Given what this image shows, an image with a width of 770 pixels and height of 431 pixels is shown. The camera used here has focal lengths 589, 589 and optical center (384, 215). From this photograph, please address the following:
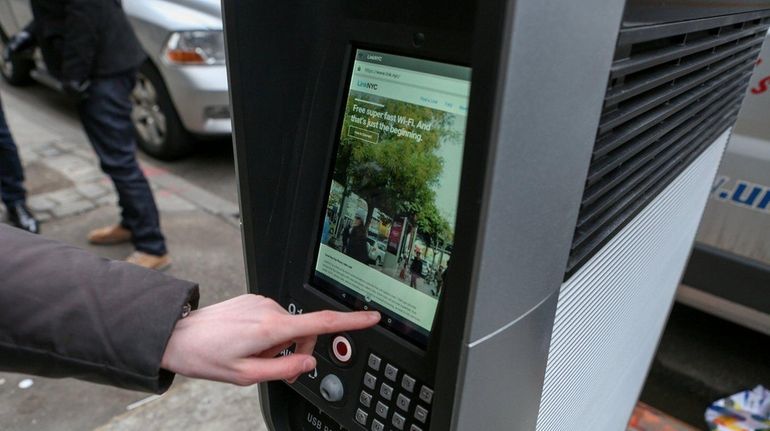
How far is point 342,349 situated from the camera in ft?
3.51

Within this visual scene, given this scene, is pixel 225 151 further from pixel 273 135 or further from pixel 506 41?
pixel 506 41

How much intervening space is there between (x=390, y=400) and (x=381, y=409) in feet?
0.09

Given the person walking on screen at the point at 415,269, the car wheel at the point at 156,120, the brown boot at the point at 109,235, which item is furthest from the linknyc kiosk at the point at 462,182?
the car wheel at the point at 156,120

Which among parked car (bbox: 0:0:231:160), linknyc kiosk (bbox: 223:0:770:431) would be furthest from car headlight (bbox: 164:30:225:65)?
linknyc kiosk (bbox: 223:0:770:431)

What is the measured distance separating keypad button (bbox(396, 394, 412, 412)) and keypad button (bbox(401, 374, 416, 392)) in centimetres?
2

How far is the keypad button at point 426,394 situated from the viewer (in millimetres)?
936

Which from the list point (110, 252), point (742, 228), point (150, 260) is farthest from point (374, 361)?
point (110, 252)

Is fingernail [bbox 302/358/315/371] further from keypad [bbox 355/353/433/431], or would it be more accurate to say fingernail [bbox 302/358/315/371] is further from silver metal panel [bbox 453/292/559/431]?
silver metal panel [bbox 453/292/559/431]

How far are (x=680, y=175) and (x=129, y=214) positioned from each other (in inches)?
108

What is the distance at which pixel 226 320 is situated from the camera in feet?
2.95

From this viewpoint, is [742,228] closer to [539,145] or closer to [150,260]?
[539,145]

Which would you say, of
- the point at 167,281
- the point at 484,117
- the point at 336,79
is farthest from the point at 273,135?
the point at 484,117

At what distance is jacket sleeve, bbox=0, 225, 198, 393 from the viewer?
90cm

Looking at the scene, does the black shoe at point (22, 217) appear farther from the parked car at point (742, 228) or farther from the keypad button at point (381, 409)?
the parked car at point (742, 228)
